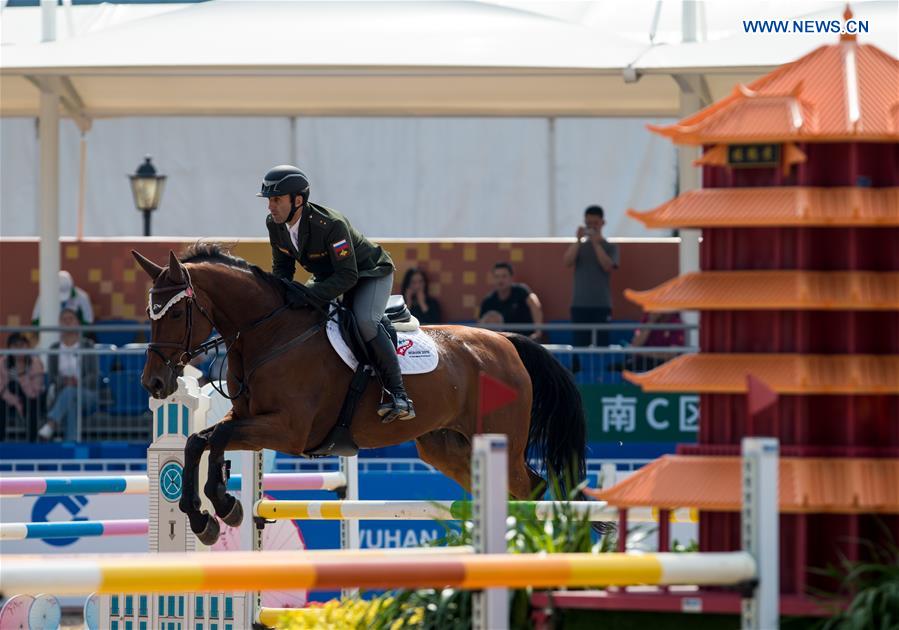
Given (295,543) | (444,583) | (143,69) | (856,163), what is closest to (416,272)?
(143,69)

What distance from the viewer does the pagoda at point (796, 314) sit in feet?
13.5

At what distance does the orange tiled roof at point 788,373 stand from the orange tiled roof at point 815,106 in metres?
0.59

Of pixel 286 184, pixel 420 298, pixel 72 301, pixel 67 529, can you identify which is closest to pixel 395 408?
pixel 286 184

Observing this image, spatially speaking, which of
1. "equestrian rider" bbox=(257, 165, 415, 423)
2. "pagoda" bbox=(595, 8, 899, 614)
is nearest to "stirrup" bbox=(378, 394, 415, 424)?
"equestrian rider" bbox=(257, 165, 415, 423)

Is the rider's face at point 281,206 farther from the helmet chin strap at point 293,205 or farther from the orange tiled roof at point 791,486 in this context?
the orange tiled roof at point 791,486

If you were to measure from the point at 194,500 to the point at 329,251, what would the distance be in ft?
4.96

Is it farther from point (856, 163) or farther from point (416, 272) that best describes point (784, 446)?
point (416, 272)

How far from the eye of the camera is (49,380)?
11.7m

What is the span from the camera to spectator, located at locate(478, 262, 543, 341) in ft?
42.1

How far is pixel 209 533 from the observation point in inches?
261

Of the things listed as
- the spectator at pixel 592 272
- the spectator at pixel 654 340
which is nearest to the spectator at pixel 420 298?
the spectator at pixel 592 272

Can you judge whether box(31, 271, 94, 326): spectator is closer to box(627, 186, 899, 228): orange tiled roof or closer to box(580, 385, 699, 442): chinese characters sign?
box(580, 385, 699, 442): chinese characters sign

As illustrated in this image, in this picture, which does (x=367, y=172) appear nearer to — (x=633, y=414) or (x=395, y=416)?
(x=633, y=414)

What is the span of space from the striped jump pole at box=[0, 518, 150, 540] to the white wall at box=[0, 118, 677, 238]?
11738mm
